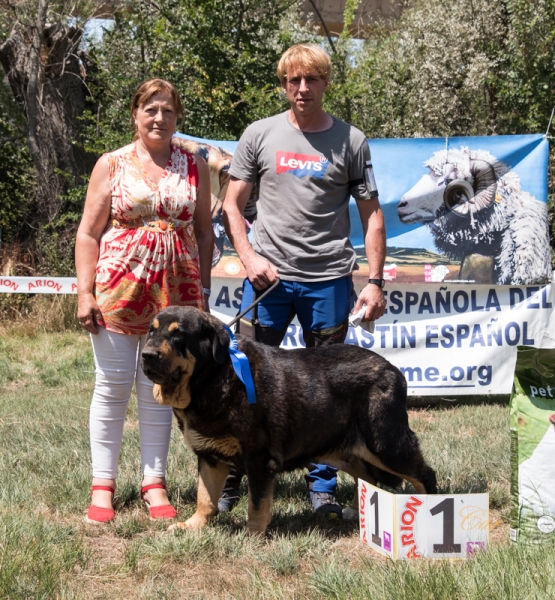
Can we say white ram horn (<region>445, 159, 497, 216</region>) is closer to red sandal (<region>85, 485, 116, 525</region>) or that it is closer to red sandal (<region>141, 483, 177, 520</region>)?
red sandal (<region>141, 483, 177, 520</region>)

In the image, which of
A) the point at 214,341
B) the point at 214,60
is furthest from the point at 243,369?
the point at 214,60

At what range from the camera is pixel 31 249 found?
11.6 m

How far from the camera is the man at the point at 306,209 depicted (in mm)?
3896

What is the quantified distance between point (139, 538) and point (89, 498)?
68 centimetres

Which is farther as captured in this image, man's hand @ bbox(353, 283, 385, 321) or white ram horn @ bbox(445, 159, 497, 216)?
white ram horn @ bbox(445, 159, 497, 216)

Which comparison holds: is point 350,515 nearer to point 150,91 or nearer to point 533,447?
point 533,447

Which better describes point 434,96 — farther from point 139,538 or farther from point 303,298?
point 139,538

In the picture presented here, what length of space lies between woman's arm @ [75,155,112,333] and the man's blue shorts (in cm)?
88

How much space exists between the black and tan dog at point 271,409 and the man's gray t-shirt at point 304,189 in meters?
0.48

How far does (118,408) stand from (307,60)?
6.94 feet

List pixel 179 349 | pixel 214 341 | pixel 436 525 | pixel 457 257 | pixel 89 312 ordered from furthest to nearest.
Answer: pixel 457 257 < pixel 89 312 < pixel 214 341 < pixel 179 349 < pixel 436 525

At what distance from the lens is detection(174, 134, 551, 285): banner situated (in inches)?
264

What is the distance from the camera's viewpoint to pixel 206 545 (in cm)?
339

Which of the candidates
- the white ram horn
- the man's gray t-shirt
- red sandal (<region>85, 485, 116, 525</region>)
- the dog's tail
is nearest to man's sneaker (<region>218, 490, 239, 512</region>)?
red sandal (<region>85, 485, 116, 525</region>)
